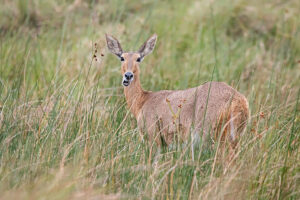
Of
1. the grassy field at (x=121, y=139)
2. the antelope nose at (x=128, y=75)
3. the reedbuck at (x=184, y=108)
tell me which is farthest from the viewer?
the antelope nose at (x=128, y=75)

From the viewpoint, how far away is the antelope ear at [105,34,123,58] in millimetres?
6539

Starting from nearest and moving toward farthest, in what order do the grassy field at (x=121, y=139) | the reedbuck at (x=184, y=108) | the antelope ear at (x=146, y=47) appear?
the grassy field at (x=121, y=139) < the reedbuck at (x=184, y=108) < the antelope ear at (x=146, y=47)

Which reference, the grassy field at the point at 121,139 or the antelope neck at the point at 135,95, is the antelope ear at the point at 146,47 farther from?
the grassy field at the point at 121,139

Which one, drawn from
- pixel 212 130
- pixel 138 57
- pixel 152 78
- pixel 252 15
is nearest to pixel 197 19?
pixel 252 15

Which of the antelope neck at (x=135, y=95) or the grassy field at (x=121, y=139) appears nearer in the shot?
the grassy field at (x=121, y=139)

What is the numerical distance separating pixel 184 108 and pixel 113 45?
4.96 ft

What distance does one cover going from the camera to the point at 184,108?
5.51 metres

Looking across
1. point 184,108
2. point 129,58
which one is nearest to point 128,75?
point 129,58

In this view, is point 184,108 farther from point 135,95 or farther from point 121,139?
point 135,95

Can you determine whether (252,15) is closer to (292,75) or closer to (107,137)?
(292,75)

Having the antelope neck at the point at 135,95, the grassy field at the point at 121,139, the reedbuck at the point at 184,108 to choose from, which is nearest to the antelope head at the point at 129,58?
the reedbuck at the point at 184,108

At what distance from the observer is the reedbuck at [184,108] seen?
5023 millimetres

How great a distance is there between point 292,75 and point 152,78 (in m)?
2.16

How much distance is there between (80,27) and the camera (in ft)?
31.8
